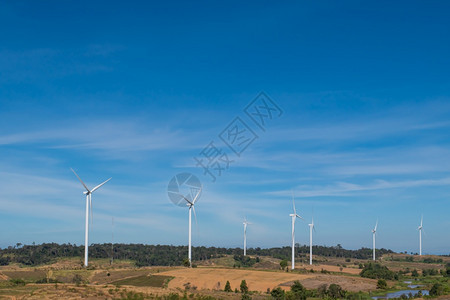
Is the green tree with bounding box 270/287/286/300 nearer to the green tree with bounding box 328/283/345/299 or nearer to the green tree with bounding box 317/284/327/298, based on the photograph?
the green tree with bounding box 317/284/327/298

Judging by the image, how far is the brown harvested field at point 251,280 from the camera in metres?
113

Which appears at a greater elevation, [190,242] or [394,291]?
[190,242]

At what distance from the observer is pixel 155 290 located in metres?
89.9

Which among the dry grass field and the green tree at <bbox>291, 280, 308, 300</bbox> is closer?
A: the dry grass field

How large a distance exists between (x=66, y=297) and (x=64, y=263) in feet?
391

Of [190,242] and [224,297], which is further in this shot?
[190,242]

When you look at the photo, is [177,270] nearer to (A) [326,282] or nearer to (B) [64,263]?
(A) [326,282]

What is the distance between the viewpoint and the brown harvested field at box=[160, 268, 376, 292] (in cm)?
11338

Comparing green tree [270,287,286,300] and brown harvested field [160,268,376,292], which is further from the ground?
green tree [270,287,286,300]

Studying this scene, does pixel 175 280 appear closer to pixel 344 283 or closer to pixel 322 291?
pixel 322 291

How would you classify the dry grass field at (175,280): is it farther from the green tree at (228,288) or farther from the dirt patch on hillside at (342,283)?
the green tree at (228,288)

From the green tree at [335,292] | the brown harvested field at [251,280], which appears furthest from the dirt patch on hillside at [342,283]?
the green tree at [335,292]

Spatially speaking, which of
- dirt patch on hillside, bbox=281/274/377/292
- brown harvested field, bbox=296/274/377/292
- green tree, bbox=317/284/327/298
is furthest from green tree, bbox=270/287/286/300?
brown harvested field, bbox=296/274/377/292

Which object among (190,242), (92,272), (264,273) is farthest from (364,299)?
(92,272)
